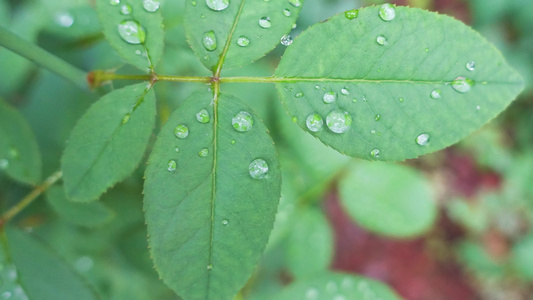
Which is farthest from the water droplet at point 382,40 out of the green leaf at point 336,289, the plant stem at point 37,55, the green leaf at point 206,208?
the green leaf at point 336,289

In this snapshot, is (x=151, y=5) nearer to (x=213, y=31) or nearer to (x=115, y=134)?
(x=213, y=31)

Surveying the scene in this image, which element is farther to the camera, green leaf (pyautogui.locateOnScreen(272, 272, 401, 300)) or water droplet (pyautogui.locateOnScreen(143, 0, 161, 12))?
green leaf (pyautogui.locateOnScreen(272, 272, 401, 300))

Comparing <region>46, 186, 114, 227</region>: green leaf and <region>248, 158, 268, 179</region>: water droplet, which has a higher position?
<region>248, 158, 268, 179</region>: water droplet

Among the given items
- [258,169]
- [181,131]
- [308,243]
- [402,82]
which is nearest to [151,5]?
[181,131]

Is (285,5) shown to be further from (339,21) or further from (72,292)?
(72,292)

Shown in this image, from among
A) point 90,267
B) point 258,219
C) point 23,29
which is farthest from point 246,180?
point 23,29

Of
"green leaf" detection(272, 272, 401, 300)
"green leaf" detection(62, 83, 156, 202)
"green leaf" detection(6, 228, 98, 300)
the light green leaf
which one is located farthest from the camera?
the light green leaf

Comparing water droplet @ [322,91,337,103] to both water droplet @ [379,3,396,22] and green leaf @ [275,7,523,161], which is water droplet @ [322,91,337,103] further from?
water droplet @ [379,3,396,22]

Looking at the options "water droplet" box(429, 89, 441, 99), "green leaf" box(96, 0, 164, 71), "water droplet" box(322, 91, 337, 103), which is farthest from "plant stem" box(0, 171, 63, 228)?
"water droplet" box(429, 89, 441, 99)
